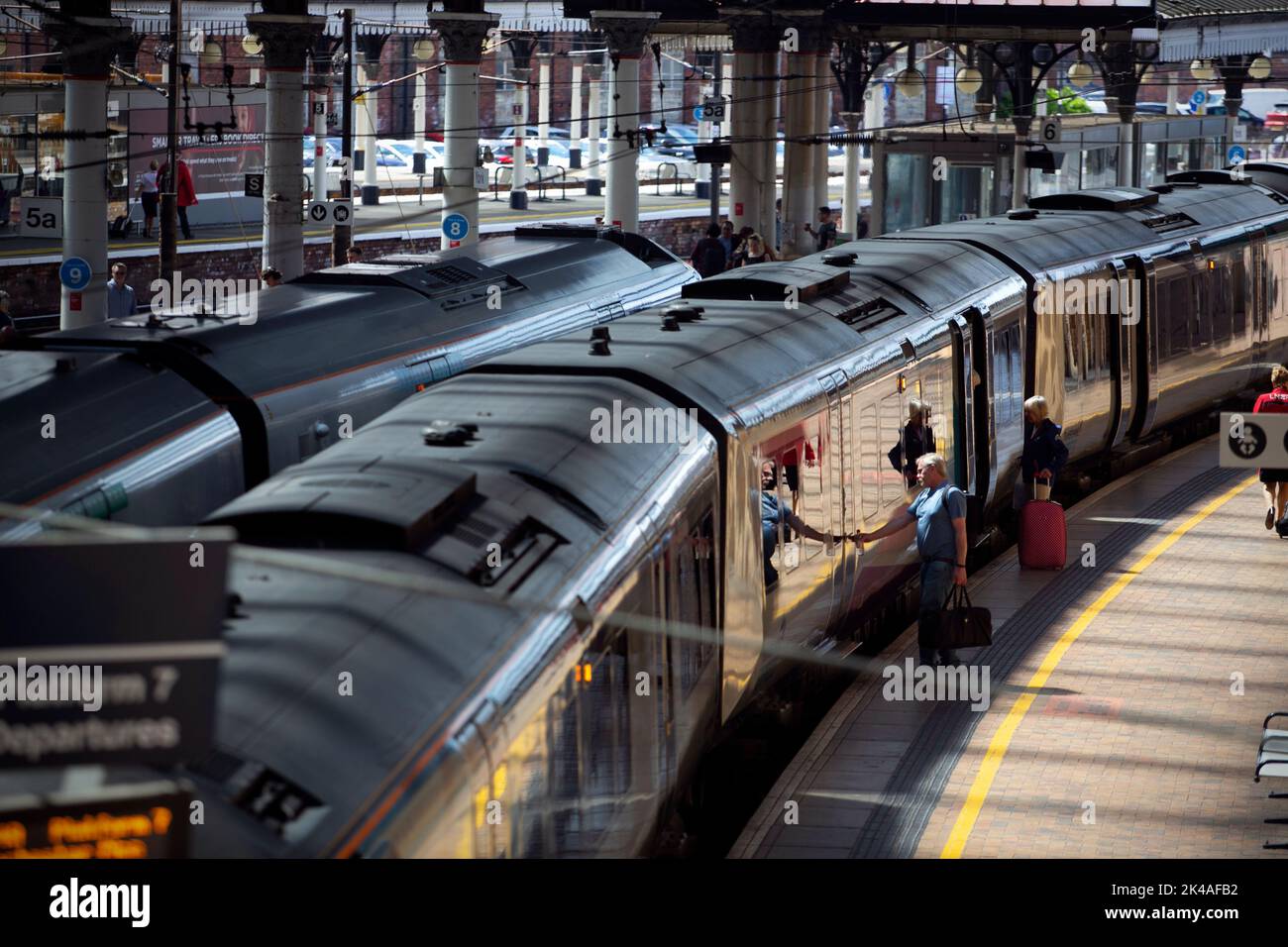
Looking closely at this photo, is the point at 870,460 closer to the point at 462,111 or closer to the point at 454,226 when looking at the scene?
the point at 454,226

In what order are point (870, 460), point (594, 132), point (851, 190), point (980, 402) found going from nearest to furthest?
1. point (870, 460)
2. point (980, 402)
3. point (851, 190)
4. point (594, 132)

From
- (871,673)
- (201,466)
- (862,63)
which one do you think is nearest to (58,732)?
(201,466)

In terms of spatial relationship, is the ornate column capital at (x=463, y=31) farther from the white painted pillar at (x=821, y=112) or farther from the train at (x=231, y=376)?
the train at (x=231, y=376)

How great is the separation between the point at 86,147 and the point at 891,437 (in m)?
15.0

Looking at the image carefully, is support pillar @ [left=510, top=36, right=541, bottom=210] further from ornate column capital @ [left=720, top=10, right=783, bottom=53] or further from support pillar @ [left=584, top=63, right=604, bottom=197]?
ornate column capital @ [left=720, top=10, right=783, bottom=53]

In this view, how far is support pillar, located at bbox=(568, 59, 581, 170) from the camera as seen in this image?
67.4 meters

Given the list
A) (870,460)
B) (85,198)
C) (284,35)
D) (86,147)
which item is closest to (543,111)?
(284,35)

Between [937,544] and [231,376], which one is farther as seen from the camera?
[937,544]

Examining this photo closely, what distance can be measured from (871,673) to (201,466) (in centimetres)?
518

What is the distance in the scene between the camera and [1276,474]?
53.7ft

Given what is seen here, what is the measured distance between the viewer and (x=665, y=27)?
3747 cm

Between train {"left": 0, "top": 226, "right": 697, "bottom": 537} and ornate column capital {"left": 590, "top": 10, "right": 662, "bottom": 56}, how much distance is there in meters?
12.9

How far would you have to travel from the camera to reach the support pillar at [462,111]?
2856 cm
